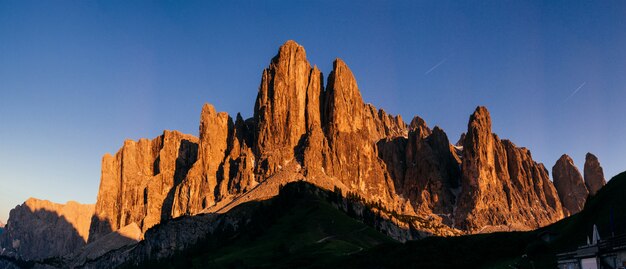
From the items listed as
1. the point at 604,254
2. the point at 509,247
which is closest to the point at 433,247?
the point at 509,247

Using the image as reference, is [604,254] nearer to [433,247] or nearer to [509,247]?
[509,247]

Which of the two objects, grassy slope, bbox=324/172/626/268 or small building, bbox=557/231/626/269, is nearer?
small building, bbox=557/231/626/269

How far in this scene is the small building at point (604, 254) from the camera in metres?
44.2

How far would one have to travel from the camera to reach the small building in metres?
44.2

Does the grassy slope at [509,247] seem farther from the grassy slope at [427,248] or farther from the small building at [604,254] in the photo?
the small building at [604,254]

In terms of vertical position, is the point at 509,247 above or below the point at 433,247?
below

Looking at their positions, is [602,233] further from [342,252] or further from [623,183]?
[342,252]

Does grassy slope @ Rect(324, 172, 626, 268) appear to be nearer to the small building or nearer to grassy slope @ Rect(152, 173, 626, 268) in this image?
grassy slope @ Rect(152, 173, 626, 268)

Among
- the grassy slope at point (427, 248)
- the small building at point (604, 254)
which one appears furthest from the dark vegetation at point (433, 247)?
the small building at point (604, 254)

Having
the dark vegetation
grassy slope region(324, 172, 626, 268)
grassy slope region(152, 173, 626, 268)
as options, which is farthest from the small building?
grassy slope region(324, 172, 626, 268)

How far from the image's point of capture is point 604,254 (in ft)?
152

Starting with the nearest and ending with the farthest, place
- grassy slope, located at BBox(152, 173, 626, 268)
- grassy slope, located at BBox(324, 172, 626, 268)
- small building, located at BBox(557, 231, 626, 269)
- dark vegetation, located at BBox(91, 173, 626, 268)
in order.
A: 1. small building, located at BBox(557, 231, 626, 269)
2. grassy slope, located at BBox(324, 172, 626, 268)
3. dark vegetation, located at BBox(91, 173, 626, 268)
4. grassy slope, located at BBox(152, 173, 626, 268)

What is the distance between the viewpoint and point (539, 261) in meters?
81.9

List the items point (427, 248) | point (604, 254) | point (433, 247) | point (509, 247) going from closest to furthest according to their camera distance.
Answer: point (604, 254) → point (509, 247) → point (427, 248) → point (433, 247)
